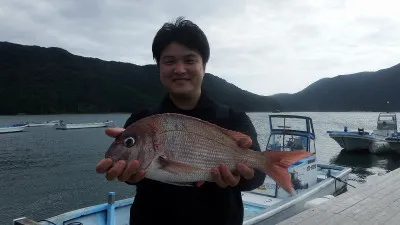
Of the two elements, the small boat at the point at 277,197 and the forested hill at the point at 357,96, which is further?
the forested hill at the point at 357,96

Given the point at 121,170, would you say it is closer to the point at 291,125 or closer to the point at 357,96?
the point at 291,125

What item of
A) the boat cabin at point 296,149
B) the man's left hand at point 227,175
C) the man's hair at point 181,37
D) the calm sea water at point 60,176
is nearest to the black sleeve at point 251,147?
the man's left hand at point 227,175

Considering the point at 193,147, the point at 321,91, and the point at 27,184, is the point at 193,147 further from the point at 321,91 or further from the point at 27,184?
the point at 321,91

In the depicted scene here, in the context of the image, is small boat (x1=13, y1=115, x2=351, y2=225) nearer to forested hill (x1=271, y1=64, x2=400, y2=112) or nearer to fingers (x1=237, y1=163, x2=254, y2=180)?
fingers (x1=237, y1=163, x2=254, y2=180)

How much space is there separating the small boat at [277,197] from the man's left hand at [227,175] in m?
4.85

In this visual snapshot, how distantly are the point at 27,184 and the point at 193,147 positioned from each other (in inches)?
971

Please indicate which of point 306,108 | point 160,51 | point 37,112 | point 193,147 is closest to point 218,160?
point 193,147

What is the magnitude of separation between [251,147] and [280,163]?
235 millimetres

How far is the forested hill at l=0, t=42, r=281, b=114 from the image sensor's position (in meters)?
135

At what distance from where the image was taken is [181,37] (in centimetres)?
249

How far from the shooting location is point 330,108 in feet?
639

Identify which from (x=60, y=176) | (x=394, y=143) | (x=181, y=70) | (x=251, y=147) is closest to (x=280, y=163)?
(x=251, y=147)

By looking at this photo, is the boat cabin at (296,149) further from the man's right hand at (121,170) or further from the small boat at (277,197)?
the man's right hand at (121,170)

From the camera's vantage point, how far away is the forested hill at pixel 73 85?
443 ft
